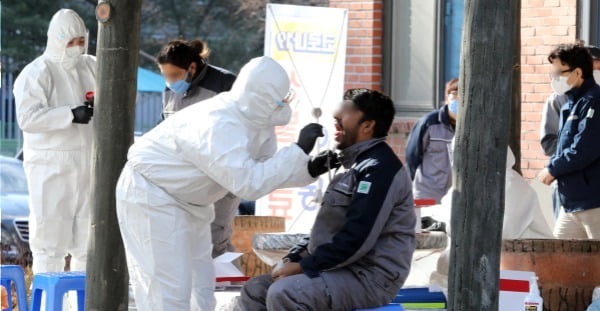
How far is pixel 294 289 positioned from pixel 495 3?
1518 mm

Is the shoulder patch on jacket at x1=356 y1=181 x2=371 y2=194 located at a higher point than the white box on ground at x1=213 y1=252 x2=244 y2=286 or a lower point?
higher

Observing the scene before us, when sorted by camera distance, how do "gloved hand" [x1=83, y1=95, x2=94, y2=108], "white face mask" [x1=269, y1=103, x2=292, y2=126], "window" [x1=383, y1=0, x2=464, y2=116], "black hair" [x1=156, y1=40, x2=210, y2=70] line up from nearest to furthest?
"white face mask" [x1=269, y1=103, x2=292, y2=126] < "black hair" [x1=156, y1=40, x2=210, y2=70] < "gloved hand" [x1=83, y1=95, x2=94, y2=108] < "window" [x1=383, y1=0, x2=464, y2=116]

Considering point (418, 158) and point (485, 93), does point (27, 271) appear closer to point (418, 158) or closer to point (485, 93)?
point (418, 158)

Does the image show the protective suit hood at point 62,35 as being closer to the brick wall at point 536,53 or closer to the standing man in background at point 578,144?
the standing man in background at point 578,144

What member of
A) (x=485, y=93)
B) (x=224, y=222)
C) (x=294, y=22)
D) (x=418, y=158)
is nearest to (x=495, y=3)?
(x=485, y=93)

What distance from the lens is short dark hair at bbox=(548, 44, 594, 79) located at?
794cm

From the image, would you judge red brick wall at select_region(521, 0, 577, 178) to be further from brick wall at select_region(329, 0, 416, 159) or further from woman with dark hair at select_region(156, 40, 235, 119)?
woman with dark hair at select_region(156, 40, 235, 119)

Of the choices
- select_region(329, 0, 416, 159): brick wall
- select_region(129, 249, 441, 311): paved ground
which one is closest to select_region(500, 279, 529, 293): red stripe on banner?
select_region(129, 249, 441, 311): paved ground

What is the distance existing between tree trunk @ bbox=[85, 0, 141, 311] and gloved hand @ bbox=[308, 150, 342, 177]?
1.41 metres

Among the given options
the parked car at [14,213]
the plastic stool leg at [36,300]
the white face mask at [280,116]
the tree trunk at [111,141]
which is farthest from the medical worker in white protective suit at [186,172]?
the parked car at [14,213]

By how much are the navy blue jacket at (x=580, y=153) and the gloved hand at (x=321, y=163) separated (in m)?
2.28

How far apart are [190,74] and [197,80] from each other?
58 millimetres

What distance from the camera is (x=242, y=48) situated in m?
29.8

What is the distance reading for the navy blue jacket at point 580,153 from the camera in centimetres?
777
